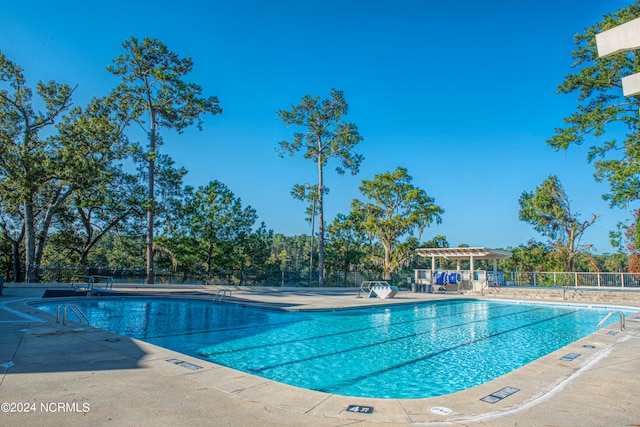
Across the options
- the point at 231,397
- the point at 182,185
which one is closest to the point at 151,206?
the point at 182,185

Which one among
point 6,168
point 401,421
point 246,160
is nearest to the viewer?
point 401,421

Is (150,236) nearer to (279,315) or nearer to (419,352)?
(279,315)

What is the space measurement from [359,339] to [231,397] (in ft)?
18.4

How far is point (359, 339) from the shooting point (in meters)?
8.42

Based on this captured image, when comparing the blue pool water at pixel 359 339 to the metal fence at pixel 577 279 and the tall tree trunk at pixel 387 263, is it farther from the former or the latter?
the tall tree trunk at pixel 387 263

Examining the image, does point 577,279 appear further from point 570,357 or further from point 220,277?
point 220,277

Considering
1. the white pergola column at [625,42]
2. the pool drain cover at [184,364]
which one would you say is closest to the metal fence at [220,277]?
the pool drain cover at [184,364]

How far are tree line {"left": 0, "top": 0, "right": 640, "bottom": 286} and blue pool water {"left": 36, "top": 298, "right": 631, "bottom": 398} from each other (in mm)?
9907

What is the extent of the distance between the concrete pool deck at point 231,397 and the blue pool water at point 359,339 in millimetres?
1650

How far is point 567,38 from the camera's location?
68.7 ft

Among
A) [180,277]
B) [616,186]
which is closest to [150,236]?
[180,277]

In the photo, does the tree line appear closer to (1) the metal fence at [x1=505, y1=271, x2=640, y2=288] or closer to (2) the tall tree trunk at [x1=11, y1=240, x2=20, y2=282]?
(2) the tall tree trunk at [x1=11, y1=240, x2=20, y2=282]

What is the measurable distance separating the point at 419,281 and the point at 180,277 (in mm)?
15372

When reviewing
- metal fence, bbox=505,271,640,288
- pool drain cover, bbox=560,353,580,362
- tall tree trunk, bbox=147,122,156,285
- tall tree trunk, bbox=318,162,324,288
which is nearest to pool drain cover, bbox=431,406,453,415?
pool drain cover, bbox=560,353,580,362
